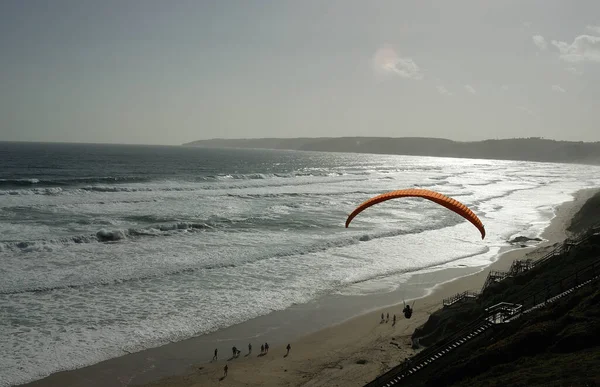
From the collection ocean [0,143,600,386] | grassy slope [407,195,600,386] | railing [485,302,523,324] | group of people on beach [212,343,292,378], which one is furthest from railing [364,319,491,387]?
ocean [0,143,600,386]

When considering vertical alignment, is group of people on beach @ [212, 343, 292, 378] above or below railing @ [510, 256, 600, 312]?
below

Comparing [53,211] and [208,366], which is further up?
[53,211]

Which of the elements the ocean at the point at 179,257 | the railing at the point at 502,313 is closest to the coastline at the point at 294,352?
the ocean at the point at 179,257

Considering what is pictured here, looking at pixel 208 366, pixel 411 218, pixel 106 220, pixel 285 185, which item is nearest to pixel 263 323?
pixel 208 366

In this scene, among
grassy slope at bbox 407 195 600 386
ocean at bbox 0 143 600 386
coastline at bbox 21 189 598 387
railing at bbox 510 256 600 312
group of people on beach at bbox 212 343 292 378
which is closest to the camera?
grassy slope at bbox 407 195 600 386

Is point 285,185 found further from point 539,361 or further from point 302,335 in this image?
point 539,361

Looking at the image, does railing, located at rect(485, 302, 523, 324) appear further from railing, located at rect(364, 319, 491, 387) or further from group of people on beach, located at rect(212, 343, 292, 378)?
group of people on beach, located at rect(212, 343, 292, 378)
